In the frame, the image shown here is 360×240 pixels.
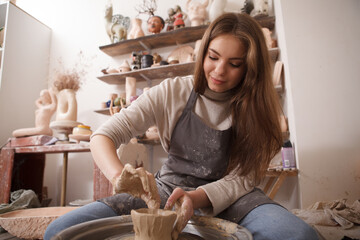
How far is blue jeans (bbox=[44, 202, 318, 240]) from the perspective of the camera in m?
0.56

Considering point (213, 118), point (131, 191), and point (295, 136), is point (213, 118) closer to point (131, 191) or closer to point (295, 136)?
point (131, 191)

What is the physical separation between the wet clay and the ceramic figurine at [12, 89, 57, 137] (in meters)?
1.90

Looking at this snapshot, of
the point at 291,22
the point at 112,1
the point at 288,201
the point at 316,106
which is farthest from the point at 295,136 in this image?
the point at 112,1

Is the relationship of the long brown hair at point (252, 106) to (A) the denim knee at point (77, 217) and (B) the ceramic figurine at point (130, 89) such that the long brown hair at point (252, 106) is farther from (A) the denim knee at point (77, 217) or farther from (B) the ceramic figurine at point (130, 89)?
(B) the ceramic figurine at point (130, 89)

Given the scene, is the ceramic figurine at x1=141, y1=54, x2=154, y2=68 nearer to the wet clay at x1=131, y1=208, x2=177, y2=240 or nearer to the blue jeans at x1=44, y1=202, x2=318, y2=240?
the blue jeans at x1=44, y1=202, x2=318, y2=240

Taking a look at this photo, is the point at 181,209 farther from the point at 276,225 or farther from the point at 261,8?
the point at 261,8

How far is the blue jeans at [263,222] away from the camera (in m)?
0.56

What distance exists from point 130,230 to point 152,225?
15 cm

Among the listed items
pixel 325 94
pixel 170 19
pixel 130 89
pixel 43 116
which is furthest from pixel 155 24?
pixel 325 94

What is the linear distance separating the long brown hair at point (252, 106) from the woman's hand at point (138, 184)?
1.33 ft

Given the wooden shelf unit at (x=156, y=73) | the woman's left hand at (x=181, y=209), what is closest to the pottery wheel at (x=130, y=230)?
the woman's left hand at (x=181, y=209)

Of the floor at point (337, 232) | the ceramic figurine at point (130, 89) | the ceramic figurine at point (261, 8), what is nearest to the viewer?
the floor at point (337, 232)

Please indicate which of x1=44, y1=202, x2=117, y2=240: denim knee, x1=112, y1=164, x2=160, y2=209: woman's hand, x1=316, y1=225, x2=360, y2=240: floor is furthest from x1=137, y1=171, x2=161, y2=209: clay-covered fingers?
x1=316, y1=225, x2=360, y2=240: floor

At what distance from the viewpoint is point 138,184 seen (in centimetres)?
58
